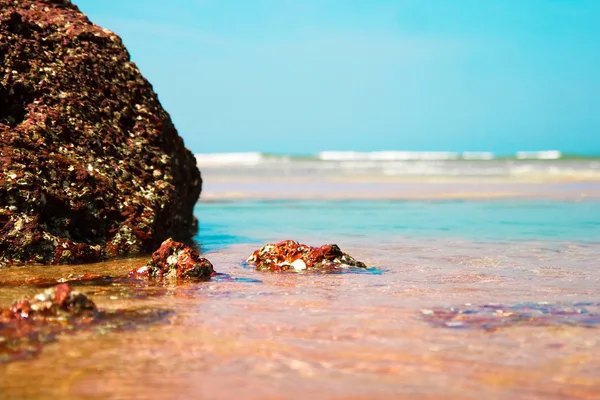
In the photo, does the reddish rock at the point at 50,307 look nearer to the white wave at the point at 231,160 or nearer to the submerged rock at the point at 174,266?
the submerged rock at the point at 174,266

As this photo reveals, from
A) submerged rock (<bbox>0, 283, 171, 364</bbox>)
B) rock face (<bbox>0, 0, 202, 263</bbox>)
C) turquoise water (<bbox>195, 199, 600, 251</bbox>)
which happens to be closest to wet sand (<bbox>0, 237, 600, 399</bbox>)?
submerged rock (<bbox>0, 283, 171, 364</bbox>)

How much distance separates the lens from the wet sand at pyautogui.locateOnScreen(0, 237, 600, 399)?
3613mm

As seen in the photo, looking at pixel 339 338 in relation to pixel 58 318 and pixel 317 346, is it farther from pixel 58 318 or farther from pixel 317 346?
pixel 58 318

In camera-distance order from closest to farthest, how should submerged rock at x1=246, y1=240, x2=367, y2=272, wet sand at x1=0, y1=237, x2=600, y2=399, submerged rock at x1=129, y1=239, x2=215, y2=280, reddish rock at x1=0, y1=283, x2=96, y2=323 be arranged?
wet sand at x1=0, y1=237, x2=600, y2=399 < reddish rock at x1=0, y1=283, x2=96, y2=323 < submerged rock at x1=129, y1=239, x2=215, y2=280 < submerged rock at x1=246, y1=240, x2=367, y2=272

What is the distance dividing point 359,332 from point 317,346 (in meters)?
0.44

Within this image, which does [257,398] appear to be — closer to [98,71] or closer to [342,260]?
[342,260]

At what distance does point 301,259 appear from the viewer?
762 centimetres

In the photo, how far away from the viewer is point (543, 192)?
70.5ft

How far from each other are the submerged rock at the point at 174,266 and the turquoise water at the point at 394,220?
8.04 feet

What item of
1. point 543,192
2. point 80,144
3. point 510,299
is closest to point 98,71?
point 80,144

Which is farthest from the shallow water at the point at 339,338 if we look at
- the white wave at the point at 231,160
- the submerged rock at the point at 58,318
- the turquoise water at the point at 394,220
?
the white wave at the point at 231,160

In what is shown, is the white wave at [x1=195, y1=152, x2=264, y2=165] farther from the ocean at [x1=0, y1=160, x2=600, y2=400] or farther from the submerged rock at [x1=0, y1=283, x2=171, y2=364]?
the submerged rock at [x1=0, y1=283, x2=171, y2=364]

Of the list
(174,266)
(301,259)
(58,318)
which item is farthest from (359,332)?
(301,259)

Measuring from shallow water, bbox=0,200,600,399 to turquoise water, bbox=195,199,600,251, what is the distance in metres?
1.45
